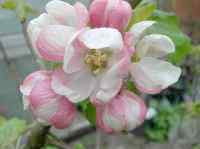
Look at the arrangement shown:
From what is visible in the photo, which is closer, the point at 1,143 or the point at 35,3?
the point at 1,143

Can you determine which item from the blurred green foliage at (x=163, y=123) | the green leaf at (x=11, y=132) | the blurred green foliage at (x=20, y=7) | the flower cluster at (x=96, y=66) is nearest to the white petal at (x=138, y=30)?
the flower cluster at (x=96, y=66)

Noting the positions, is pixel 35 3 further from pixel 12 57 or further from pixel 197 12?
pixel 197 12

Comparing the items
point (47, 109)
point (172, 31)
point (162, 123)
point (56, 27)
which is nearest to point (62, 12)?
point (56, 27)

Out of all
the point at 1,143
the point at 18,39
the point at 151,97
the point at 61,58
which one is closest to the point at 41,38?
the point at 61,58

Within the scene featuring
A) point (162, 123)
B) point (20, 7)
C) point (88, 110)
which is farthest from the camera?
point (162, 123)

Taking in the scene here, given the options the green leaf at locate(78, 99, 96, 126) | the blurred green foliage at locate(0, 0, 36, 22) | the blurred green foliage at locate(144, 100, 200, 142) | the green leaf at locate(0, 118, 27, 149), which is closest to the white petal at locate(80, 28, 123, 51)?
the green leaf at locate(78, 99, 96, 126)

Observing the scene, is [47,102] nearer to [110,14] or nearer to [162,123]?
[110,14]
